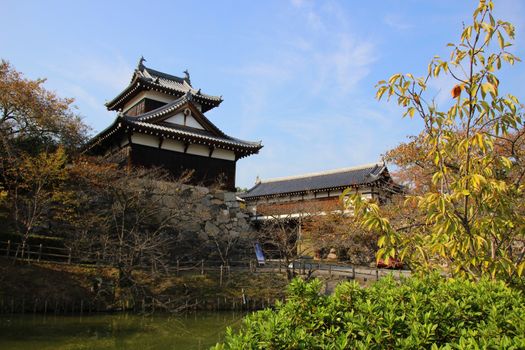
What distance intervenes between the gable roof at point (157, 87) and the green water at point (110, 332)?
44.3ft

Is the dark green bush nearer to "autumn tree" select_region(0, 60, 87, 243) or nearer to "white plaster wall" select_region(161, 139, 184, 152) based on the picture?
"autumn tree" select_region(0, 60, 87, 243)

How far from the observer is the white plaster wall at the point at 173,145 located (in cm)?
1956

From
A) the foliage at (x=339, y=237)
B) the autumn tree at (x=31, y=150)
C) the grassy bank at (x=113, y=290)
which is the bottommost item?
the grassy bank at (x=113, y=290)

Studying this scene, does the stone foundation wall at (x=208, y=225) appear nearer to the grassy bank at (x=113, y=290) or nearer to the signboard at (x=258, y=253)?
the signboard at (x=258, y=253)

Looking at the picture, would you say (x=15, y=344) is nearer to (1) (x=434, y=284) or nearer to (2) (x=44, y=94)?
(1) (x=434, y=284)

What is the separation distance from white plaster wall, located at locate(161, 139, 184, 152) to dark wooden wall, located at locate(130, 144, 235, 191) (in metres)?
0.19

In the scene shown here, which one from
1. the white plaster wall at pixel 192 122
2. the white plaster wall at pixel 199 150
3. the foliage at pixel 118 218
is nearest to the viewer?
the foliage at pixel 118 218

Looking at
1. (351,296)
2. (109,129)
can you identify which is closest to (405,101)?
(351,296)

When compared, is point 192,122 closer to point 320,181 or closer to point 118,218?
point 118,218

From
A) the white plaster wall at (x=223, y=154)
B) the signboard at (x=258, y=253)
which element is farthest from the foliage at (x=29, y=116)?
the signboard at (x=258, y=253)

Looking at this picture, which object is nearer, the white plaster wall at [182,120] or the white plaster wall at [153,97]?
the white plaster wall at [182,120]

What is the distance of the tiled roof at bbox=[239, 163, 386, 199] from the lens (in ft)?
82.7

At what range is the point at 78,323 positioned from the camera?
11102 mm

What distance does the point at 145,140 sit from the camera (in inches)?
747
